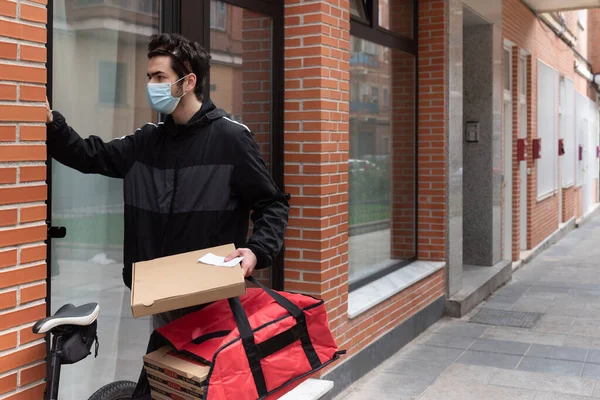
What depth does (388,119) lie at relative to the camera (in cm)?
727

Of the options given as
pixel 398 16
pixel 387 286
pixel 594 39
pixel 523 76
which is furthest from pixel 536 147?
pixel 594 39

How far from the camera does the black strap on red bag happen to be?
9.00 feet

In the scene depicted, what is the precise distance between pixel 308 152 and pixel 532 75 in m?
9.09

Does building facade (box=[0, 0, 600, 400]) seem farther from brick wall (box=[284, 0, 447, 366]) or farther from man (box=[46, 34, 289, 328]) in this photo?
man (box=[46, 34, 289, 328])

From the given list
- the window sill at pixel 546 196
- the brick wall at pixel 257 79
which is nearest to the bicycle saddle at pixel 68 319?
the brick wall at pixel 257 79

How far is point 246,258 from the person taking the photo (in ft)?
9.63

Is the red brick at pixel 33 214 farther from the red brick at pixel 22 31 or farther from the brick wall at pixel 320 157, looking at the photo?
the brick wall at pixel 320 157

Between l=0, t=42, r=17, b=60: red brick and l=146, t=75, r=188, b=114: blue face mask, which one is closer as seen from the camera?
l=0, t=42, r=17, b=60: red brick

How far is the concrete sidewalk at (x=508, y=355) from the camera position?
560 centimetres

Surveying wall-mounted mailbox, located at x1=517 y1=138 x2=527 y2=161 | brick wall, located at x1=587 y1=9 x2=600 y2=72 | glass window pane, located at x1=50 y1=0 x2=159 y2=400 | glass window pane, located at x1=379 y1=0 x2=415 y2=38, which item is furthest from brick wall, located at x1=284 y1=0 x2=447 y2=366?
brick wall, located at x1=587 y1=9 x2=600 y2=72

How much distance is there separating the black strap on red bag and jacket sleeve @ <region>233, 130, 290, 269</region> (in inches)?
9.7

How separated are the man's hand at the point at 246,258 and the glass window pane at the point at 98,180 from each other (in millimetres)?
1072

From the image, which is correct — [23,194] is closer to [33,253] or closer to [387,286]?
[33,253]

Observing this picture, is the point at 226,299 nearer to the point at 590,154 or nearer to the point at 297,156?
the point at 297,156
